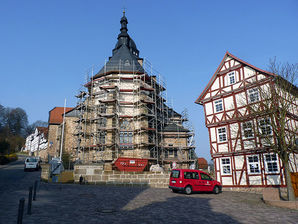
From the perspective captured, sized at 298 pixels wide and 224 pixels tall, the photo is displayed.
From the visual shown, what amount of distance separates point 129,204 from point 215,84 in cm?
1694

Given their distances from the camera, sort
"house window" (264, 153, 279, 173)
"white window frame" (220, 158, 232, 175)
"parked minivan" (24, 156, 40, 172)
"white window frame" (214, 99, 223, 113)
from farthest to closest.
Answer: "parked minivan" (24, 156, 40, 172), "white window frame" (214, 99, 223, 113), "white window frame" (220, 158, 232, 175), "house window" (264, 153, 279, 173)

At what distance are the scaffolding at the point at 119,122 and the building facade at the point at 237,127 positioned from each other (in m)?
10.0

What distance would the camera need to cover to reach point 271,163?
61.3ft

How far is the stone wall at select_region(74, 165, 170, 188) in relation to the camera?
1917 centimetres

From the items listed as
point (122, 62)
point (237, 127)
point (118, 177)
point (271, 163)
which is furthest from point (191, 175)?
point (122, 62)

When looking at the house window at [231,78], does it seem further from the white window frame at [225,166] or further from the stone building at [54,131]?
the stone building at [54,131]

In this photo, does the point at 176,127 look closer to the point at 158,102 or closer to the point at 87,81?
the point at 158,102

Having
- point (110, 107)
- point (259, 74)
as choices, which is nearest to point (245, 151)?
point (259, 74)

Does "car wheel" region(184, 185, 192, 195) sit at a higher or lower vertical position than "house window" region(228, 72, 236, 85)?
lower

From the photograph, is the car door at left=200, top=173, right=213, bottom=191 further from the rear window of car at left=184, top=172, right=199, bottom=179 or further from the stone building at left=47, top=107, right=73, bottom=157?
the stone building at left=47, top=107, right=73, bottom=157

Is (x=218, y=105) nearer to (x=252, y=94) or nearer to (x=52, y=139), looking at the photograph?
(x=252, y=94)

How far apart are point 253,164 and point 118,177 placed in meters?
11.4

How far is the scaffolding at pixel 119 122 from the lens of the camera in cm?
3084

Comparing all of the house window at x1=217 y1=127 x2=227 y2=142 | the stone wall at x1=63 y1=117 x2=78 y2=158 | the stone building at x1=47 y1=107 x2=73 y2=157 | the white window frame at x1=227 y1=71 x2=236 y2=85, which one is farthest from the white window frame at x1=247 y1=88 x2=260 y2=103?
the stone building at x1=47 y1=107 x2=73 y2=157
